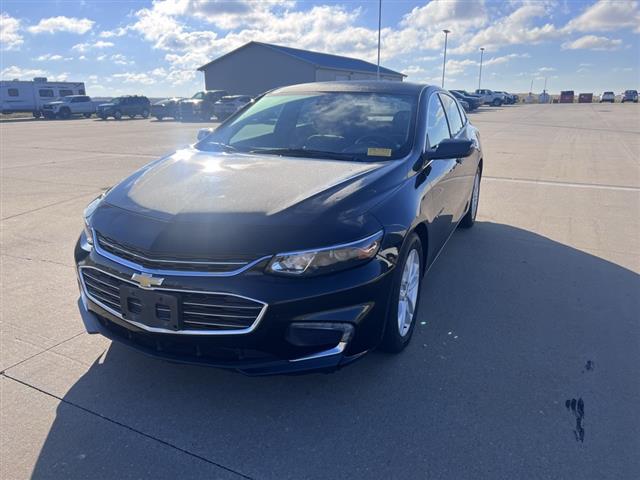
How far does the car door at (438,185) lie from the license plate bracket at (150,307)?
1.68 meters

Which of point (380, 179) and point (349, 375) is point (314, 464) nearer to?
point (349, 375)

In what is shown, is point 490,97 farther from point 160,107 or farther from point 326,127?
point 326,127

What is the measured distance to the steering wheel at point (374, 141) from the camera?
355cm

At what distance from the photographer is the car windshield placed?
3561 millimetres

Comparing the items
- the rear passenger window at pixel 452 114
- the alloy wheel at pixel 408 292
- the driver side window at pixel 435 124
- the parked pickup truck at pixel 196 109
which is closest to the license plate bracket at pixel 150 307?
the alloy wheel at pixel 408 292

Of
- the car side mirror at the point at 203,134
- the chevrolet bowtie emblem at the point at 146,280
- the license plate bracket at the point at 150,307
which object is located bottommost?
the license plate bracket at the point at 150,307

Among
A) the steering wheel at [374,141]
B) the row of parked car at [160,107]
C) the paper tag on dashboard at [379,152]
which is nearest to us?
the paper tag on dashboard at [379,152]

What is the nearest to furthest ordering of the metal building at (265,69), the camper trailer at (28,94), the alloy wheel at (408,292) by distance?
1. the alloy wheel at (408,292)
2. the camper trailer at (28,94)
3. the metal building at (265,69)

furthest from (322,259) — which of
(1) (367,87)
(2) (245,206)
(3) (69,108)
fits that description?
(3) (69,108)

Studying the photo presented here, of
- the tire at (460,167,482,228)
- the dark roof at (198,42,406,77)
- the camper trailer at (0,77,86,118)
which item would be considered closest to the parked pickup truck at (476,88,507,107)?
the dark roof at (198,42,406,77)

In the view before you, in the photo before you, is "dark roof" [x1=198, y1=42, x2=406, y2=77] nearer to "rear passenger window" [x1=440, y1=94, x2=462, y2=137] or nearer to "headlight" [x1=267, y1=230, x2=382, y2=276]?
"rear passenger window" [x1=440, y1=94, x2=462, y2=137]

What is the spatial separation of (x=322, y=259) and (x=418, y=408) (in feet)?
3.24

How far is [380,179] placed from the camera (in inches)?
116

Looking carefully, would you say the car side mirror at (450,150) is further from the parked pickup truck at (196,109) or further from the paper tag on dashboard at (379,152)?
the parked pickup truck at (196,109)
